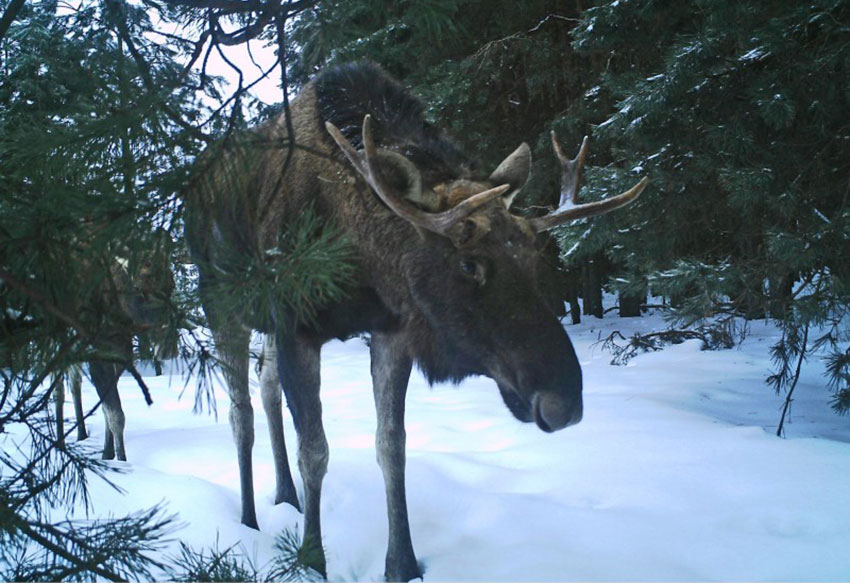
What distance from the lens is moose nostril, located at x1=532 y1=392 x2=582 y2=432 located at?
105 inches

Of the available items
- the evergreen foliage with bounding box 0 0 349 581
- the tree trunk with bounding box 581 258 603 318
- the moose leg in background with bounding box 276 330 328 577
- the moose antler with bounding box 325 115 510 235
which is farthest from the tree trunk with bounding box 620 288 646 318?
the evergreen foliage with bounding box 0 0 349 581

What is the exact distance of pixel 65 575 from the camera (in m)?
1.68

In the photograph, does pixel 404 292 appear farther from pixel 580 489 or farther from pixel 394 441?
pixel 580 489

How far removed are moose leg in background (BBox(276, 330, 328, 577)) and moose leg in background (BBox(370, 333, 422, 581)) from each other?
0.35 m

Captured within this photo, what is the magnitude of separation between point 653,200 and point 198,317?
453 centimetres

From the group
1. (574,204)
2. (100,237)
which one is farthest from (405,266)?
(100,237)

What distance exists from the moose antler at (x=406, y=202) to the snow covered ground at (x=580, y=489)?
1.29 meters

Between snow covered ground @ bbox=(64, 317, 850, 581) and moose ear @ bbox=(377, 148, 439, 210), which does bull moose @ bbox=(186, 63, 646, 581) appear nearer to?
moose ear @ bbox=(377, 148, 439, 210)

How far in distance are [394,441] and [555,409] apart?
1223mm

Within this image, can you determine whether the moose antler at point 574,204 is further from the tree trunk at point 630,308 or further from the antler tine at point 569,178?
the tree trunk at point 630,308

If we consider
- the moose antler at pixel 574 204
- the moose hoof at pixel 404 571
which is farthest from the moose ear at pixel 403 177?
the moose hoof at pixel 404 571

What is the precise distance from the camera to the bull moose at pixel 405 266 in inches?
110

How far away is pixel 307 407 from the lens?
11.7 ft

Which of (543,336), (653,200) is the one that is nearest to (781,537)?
(543,336)
